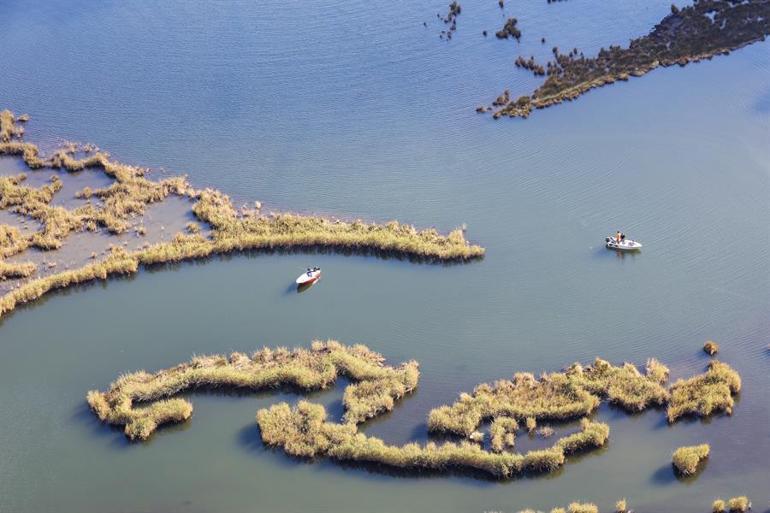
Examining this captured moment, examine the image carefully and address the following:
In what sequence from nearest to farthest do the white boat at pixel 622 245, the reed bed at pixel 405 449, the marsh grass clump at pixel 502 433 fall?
the reed bed at pixel 405 449 → the marsh grass clump at pixel 502 433 → the white boat at pixel 622 245

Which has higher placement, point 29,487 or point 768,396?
point 768,396

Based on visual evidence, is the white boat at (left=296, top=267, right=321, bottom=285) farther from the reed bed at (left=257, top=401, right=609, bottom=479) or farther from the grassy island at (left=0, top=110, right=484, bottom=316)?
the reed bed at (left=257, top=401, right=609, bottom=479)

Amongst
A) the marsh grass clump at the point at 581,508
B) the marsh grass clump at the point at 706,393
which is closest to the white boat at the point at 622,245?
the marsh grass clump at the point at 706,393

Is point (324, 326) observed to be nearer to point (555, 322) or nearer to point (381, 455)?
point (381, 455)

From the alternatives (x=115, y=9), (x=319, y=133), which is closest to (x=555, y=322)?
(x=319, y=133)

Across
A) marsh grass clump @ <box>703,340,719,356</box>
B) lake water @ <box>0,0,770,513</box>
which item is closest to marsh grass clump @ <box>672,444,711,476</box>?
lake water @ <box>0,0,770,513</box>

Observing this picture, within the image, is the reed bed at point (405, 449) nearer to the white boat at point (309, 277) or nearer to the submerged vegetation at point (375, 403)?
the submerged vegetation at point (375, 403)
